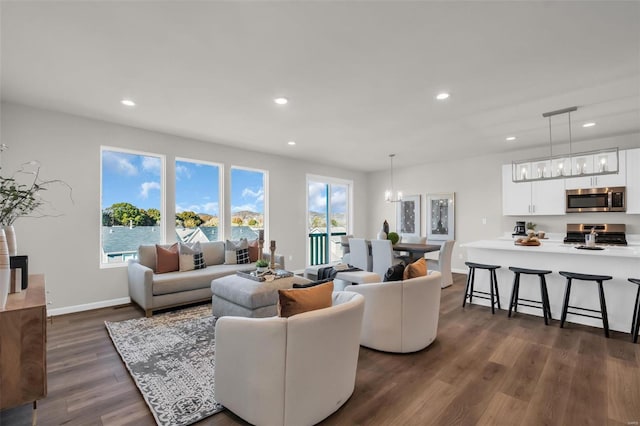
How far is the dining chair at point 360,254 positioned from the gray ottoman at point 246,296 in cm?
177

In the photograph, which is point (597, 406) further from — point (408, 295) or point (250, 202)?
point (250, 202)

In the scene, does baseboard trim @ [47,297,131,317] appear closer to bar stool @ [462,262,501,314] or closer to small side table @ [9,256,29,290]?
small side table @ [9,256,29,290]

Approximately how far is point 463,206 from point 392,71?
4.91 meters

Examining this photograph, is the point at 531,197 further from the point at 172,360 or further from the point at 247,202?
the point at 172,360

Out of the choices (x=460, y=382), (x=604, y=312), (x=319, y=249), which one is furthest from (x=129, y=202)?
(x=604, y=312)

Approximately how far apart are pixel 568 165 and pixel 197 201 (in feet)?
18.7

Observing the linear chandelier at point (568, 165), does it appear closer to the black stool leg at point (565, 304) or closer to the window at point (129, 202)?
the black stool leg at point (565, 304)

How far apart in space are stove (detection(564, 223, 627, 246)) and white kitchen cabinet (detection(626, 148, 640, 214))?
1.38 feet

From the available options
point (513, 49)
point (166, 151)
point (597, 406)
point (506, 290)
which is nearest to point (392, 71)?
point (513, 49)

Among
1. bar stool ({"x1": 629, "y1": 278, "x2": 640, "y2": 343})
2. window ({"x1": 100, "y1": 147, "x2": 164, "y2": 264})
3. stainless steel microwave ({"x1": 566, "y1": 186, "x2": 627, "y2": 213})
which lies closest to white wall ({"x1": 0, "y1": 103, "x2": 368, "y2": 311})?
window ({"x1": 100, "y1": 147, "x2": 164, "y2": 264})

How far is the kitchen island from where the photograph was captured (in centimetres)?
325

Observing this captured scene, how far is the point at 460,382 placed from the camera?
224cm

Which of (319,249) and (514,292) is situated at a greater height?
Answer: (319,249)

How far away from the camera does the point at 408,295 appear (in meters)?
2.62
